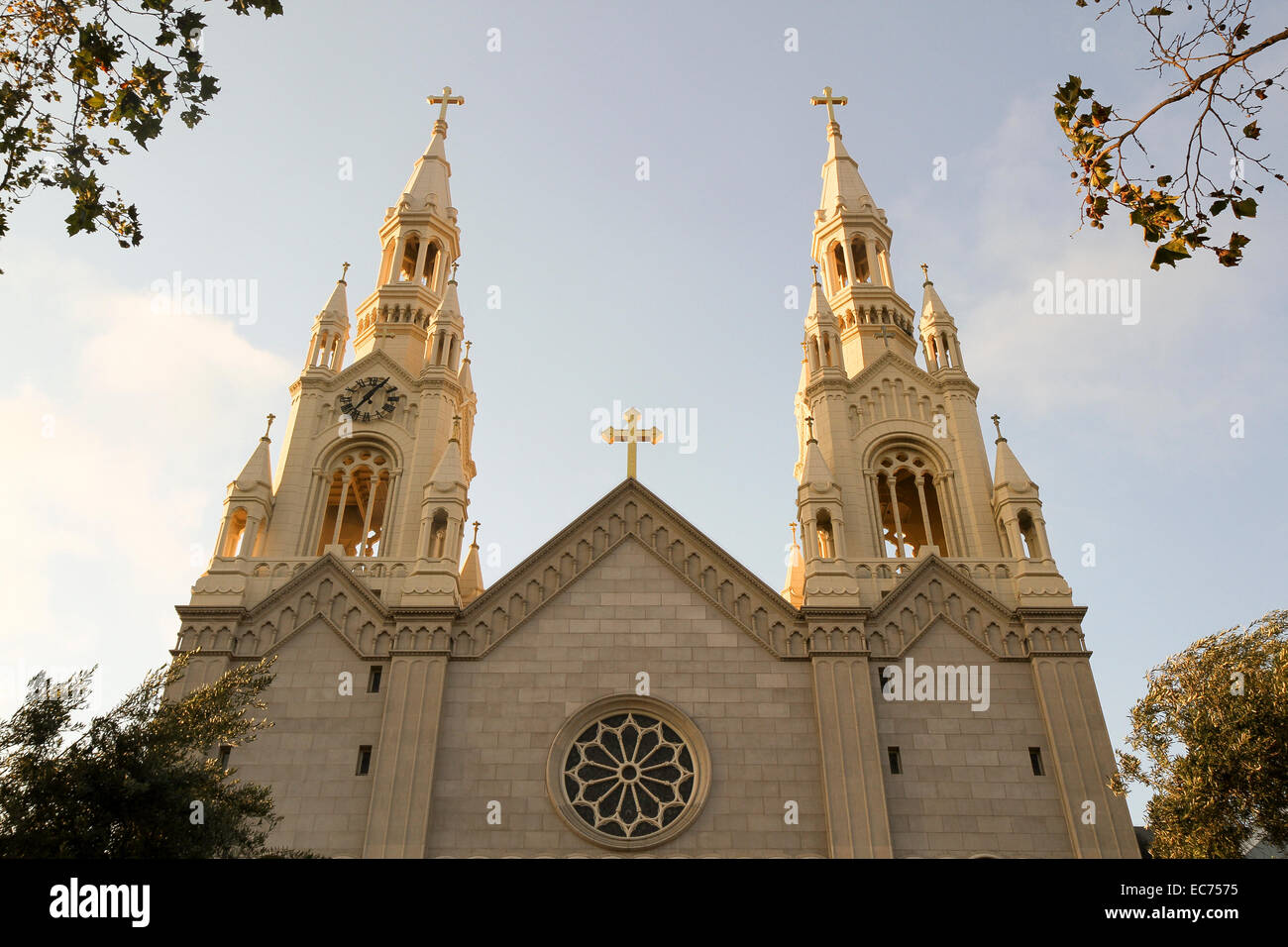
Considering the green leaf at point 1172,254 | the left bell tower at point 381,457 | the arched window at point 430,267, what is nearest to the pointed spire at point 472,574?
the left bell tower at point 381,457

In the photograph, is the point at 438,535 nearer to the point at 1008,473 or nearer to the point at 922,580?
the point at 922,580

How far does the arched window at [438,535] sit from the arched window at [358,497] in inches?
92.7

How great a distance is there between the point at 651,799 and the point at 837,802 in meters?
4.41

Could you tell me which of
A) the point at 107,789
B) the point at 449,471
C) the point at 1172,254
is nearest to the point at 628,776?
the point at 449,471

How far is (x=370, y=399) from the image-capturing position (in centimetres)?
3500

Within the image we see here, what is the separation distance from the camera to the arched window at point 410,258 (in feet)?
133

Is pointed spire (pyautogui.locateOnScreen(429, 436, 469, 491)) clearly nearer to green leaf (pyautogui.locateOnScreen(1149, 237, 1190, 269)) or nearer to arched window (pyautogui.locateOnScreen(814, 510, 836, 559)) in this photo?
arched window (pyautogui.locateOnScreen(814, 510, 836, 559))

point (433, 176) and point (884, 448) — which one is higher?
point (433, 176)

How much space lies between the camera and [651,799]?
2525 centimetres

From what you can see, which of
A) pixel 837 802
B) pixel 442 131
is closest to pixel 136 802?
pixel 837 802

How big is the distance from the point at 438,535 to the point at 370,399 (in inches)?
284

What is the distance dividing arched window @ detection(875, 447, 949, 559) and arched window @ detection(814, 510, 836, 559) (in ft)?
6.98
